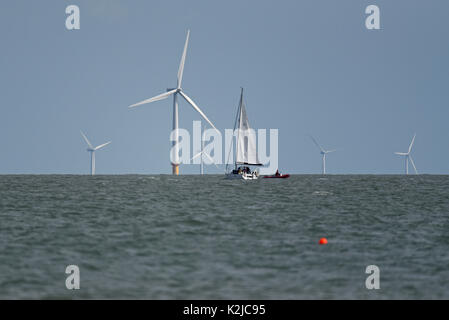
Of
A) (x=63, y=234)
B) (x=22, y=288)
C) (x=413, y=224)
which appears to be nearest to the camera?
(x=22, y=288)

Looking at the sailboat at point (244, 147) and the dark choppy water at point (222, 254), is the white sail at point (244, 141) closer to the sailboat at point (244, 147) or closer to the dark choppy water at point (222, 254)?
the sailboat at point (244, 147)

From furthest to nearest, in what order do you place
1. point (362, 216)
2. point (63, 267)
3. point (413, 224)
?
1. point (362, 216)
2. point (413, 224)
3. point (63, 267)

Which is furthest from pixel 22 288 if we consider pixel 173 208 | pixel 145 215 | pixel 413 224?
pixel 173 208

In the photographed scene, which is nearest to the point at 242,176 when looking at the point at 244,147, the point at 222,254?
the point at 244,147

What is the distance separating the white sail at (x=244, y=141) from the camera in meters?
139

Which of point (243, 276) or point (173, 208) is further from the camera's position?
point (173, 208)

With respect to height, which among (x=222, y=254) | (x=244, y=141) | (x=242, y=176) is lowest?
(x=222, y=254)

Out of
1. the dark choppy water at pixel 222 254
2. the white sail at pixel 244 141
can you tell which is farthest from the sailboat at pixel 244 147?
the dark choppy water at pixel 222 254

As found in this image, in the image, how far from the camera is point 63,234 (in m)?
35.9

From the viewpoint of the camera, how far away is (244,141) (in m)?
140

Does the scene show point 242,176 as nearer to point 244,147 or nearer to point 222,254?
point 244,147
